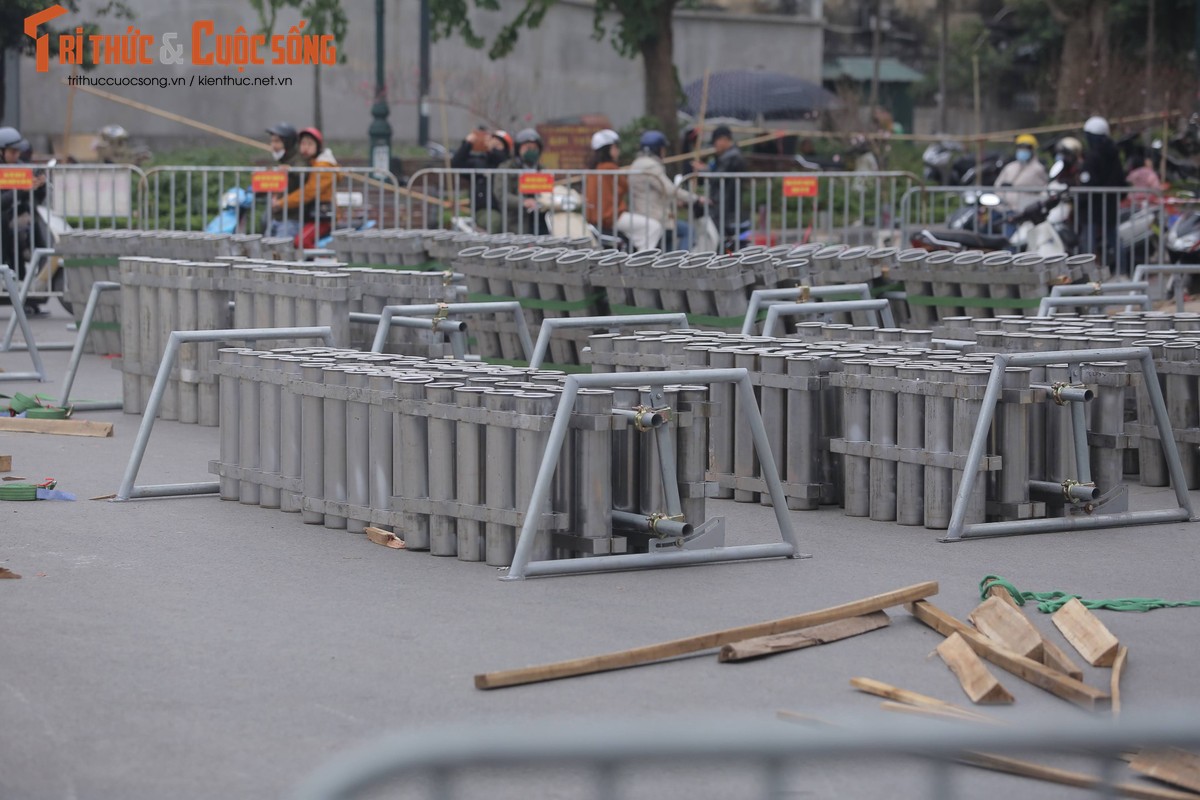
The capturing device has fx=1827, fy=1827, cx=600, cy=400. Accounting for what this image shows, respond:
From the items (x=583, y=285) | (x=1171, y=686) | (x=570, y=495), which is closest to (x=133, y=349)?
(x=583, y=285)

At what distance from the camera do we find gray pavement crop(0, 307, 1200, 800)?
5230 millimetres

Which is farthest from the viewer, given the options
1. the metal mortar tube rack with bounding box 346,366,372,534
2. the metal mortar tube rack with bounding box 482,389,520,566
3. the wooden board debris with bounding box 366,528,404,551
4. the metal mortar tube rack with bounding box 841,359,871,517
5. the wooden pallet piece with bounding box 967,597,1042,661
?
the metal mortar tube rack with bounding box 841,359,871,517

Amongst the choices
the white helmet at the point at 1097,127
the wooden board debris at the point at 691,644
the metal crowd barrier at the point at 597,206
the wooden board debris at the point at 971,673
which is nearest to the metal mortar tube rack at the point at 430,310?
the wooden board debris at the point at 691,644

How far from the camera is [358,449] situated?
866cm

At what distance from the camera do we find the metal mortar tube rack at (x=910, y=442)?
29.1 ft

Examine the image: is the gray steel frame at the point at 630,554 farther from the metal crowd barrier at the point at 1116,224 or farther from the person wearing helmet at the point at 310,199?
the person wearing helmet at the point at 310,199

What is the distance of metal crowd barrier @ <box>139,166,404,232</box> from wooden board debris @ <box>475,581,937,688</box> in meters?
13.1

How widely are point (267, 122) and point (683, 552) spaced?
142 feet

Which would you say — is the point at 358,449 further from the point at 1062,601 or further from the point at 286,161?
the point at 286,161

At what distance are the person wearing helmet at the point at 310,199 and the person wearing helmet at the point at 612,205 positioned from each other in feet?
9.31

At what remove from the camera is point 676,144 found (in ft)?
116

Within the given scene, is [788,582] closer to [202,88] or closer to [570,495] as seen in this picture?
[570,495]

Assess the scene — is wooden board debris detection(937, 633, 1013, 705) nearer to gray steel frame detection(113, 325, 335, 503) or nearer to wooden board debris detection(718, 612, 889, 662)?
wooden board debris detection(718, 612, 889, 662)

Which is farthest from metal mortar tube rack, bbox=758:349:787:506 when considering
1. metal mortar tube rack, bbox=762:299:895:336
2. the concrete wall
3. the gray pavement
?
the concrete wall
